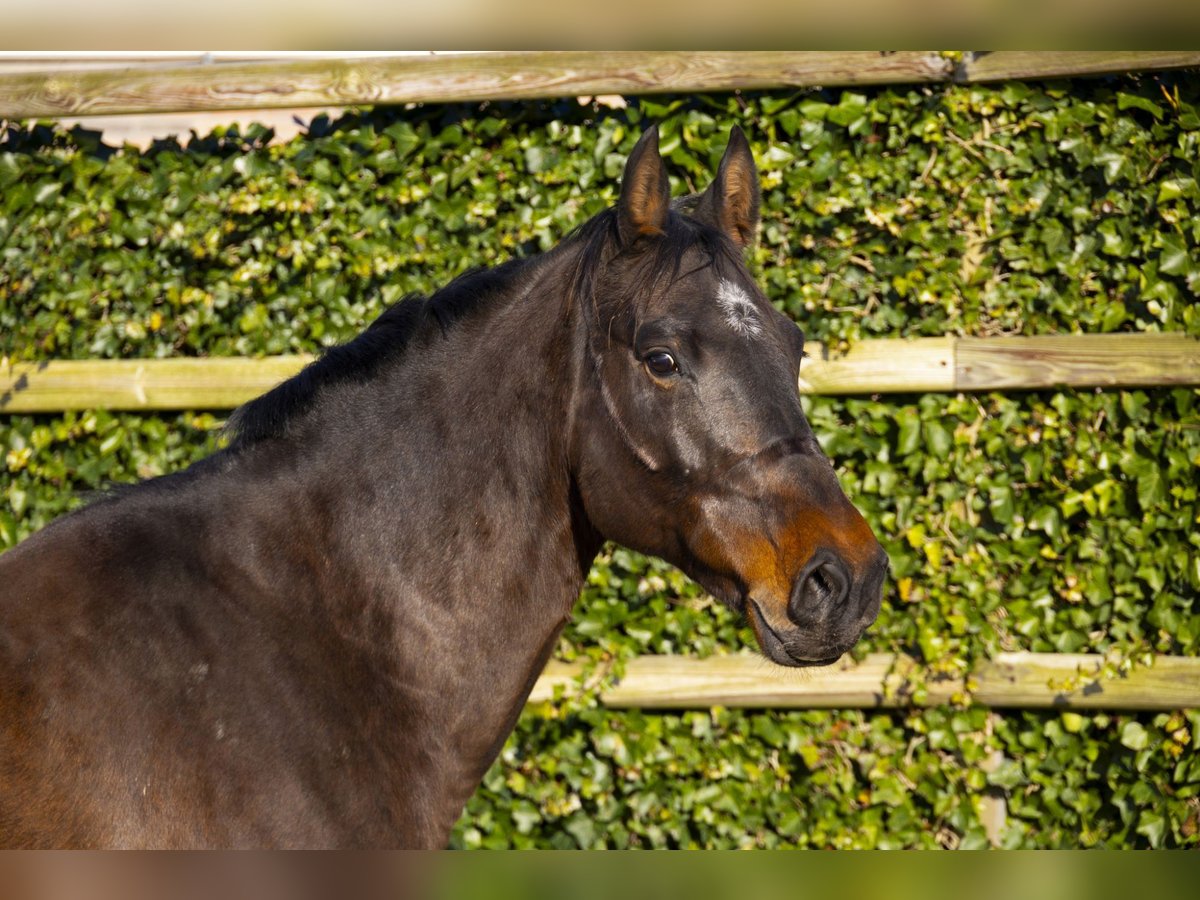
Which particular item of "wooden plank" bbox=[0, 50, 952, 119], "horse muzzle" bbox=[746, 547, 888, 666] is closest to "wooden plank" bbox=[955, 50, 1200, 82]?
"wooden plank" bbox=[0, 50, 952, 119]

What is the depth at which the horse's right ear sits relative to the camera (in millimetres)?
2418

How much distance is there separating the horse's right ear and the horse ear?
0.27 m

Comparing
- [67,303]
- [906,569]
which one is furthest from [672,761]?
[67,303]

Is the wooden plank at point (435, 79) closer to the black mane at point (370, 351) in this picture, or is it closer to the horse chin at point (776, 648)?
the black mane at point (370, 351)

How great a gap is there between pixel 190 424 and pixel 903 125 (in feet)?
10.5

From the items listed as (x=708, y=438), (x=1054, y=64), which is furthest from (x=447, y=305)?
(x=1054, y=64)

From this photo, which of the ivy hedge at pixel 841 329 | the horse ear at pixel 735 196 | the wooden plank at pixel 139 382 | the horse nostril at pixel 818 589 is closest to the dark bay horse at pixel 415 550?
the horse nostril at pixel 818 589

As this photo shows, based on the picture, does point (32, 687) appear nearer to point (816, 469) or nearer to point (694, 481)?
point (694, 481)

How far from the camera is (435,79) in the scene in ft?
14.1

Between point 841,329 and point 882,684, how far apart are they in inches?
56.6

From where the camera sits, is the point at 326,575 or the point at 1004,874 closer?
the point at 1004,874

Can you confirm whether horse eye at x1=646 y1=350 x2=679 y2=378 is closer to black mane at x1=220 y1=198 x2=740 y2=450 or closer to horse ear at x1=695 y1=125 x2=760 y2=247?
black mane at x1=220 y1=198 x2=740 y2=450

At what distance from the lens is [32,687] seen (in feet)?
6.56

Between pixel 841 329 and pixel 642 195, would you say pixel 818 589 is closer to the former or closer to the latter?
pixel 642 195
